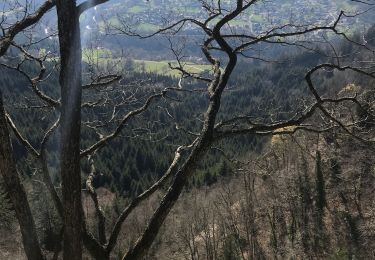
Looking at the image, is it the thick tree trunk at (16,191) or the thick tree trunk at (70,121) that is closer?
the thick tree trunk at (16,191)

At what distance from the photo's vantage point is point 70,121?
15.2ft

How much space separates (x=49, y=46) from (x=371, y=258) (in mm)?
36704

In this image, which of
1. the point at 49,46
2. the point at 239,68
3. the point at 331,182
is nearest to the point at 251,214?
the point at 331,182

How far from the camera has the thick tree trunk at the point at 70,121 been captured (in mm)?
4457

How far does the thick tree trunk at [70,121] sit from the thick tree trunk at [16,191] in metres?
0.35

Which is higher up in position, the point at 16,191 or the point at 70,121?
the point at 70,121

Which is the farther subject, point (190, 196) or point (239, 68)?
point (239, 68)

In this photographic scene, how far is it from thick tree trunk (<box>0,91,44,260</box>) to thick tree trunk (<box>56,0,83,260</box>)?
352 millimetres

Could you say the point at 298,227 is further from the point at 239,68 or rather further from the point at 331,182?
the point at 239,68

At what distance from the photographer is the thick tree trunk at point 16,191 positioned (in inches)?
171

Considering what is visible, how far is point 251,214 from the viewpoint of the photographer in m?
45.0

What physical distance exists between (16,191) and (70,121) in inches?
34.8

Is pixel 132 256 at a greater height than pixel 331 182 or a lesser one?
greater

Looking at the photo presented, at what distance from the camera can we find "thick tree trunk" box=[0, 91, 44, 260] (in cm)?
435
